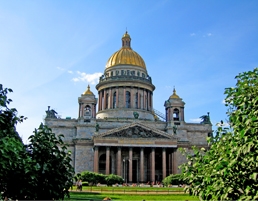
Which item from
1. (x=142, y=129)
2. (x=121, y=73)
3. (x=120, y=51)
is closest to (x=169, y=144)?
(x=142, y=129)

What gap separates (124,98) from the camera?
72.2 metres

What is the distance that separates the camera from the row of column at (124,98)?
238 ft

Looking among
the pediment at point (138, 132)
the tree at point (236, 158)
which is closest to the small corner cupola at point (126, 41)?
the pediment at point (138, 132)

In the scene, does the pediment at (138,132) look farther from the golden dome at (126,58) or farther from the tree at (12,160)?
the tree at (12,160)

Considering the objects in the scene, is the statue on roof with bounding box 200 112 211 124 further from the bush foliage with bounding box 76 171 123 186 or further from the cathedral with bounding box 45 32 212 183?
the bush foliage with bounding box 76 171 123 186

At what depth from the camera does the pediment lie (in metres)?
60.7

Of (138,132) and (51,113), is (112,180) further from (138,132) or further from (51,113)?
(51,113)

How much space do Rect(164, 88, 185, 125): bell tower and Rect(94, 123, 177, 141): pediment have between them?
6.97m

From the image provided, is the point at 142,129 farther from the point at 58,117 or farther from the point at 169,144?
the point at 58,117

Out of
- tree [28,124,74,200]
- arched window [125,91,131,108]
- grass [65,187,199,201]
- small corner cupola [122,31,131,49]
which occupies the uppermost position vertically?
small corner cupola [122,31,131,49]

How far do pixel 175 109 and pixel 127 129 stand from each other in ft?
43.9

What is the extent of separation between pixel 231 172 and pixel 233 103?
2664 mm

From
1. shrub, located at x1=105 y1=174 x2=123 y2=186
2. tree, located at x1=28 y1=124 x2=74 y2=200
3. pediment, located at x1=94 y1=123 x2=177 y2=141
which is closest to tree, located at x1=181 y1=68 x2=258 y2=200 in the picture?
tree, located at x1=28 y1=124 x2=74 y2=200

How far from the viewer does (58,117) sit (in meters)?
69.3
